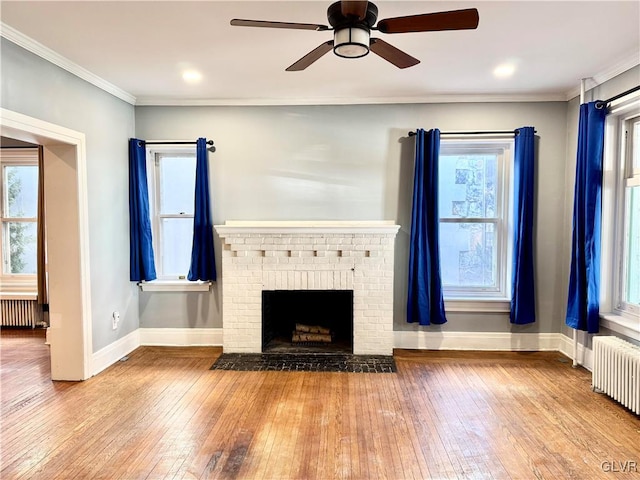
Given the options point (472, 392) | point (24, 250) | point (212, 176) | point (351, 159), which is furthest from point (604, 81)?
point (24, 250)

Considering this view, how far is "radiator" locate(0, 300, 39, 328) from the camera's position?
17.0ft

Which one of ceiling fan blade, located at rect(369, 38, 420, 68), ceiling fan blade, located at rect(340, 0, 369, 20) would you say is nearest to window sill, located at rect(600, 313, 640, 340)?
ceiling fan blade, located at rect(369, 38, 420, 68)

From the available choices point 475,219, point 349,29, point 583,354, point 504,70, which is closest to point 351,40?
point 349,29

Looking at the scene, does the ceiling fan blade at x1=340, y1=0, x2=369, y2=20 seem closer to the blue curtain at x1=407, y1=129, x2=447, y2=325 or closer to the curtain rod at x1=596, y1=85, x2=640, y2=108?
the blue curtain at x1=407, y1=129, x2=447, y2=325

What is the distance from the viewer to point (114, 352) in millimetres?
3971

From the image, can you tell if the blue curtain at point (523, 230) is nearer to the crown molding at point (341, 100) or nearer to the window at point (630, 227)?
the crown molding at point (341, 100)

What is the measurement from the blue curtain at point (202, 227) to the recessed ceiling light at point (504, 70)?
113 inches

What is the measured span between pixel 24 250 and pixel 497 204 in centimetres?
596

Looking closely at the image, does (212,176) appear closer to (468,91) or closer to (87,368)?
(87,368)

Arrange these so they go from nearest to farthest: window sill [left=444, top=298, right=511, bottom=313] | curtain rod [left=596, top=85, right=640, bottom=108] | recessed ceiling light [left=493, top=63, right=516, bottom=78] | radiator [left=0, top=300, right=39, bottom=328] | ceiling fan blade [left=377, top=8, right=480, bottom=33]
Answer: ceiling fan blade [left=377, top=8, right=480, bottom=33] → curtain rod [left=596, top=85, right=640, bottom=108] → recessed ceiling light [left=493, top=63, right=516, bottom=78] → window sill [left=444, top=298, right=511, bottom=313] → radiator [left=0, top=300, right=39, bottom=328]

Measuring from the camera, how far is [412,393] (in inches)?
128

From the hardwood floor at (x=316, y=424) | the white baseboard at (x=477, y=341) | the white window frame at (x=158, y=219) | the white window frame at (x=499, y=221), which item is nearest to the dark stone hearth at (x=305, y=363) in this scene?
the hardwood floor at (x=316, y=424)

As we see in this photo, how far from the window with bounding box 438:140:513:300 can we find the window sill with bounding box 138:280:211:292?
2648 millimetres

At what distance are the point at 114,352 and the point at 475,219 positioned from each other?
3958mm
